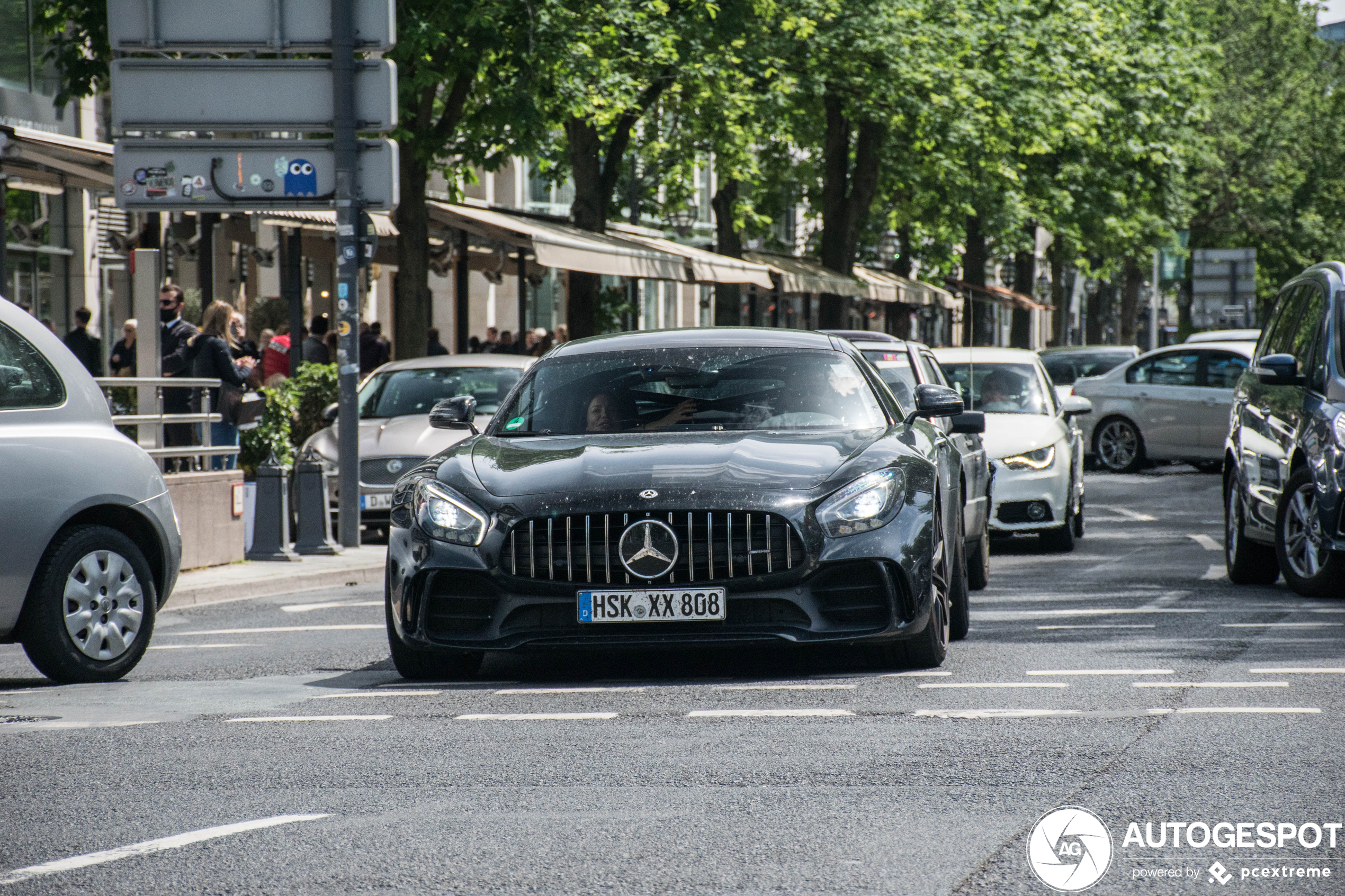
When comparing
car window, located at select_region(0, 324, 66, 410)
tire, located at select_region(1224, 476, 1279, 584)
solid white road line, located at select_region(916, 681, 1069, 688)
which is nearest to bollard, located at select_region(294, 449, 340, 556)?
tire, located at select_region(1224, 476, 1279, 584)

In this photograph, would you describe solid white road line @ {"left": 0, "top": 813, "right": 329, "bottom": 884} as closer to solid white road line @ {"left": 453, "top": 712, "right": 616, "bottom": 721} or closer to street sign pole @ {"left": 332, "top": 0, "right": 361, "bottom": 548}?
solid white road line @ {"left": 453, "top": 712, "right": 616, "bottom": 721}

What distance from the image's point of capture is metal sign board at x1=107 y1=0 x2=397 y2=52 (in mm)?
15203

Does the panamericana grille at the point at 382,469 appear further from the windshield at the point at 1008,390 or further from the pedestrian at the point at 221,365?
the windshield at the point at 1008,390

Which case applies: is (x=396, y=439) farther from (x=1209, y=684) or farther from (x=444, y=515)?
(x=1209, y=684)

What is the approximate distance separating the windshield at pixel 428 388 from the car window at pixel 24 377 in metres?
9.40

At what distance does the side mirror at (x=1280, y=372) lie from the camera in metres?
10.9

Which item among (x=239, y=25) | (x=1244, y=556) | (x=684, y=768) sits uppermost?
Answer: (x=239, y=25)

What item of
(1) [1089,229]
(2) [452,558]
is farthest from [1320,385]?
(1) [1089,229]

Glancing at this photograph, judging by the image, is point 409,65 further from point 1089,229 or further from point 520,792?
point 1089,229

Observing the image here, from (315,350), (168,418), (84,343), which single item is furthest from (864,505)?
(315,350)

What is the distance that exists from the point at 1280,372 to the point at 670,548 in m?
4.87

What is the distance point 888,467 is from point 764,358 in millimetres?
1307

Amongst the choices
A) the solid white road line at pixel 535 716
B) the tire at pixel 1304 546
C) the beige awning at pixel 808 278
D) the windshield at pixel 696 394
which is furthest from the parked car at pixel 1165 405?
the solid white road line at pixel 535 716

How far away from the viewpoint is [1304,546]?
1104 centimetres
